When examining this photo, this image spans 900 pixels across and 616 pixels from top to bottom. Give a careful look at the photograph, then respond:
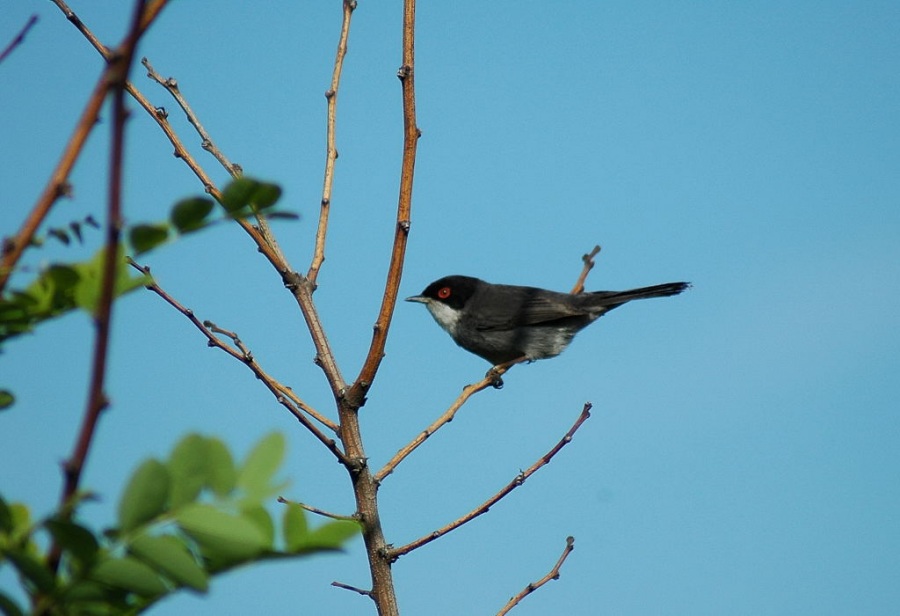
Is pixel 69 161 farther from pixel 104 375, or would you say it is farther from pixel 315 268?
pixel 315 268

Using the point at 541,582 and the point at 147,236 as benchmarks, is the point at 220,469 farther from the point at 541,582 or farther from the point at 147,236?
the point at 541,582

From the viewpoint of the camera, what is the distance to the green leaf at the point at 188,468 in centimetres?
110

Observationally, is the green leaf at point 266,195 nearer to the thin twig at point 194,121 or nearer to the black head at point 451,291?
the thin twig at point 194,121

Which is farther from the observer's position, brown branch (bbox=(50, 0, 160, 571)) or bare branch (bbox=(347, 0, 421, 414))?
bare branch (bbox=(347, 0, 421, 414))

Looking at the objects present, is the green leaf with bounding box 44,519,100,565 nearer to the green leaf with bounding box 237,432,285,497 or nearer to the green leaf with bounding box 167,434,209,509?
the green leaf with bounding box 167,434,209,509

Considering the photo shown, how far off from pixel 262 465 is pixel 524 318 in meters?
9.13

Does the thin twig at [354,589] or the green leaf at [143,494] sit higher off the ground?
the thin twig at [354,589]

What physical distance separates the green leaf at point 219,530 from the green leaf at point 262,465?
10cm

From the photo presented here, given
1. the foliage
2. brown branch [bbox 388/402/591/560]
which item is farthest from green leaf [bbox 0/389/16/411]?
brown branch [bbox 388/402/591/560]

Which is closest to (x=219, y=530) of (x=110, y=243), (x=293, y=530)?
(x=293, y=530)

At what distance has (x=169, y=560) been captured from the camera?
1063 millimetres

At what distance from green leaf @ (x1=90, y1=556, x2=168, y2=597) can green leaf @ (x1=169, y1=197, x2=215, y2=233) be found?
1.68ft

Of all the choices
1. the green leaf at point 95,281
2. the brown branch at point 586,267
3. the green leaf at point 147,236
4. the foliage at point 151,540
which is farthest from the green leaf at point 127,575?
the brown branch at point 586,267

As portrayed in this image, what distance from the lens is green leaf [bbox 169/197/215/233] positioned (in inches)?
52.5
